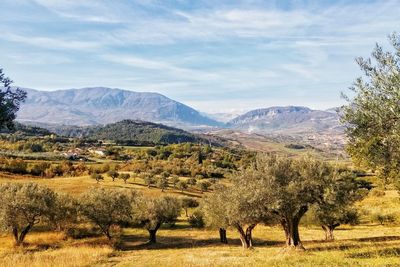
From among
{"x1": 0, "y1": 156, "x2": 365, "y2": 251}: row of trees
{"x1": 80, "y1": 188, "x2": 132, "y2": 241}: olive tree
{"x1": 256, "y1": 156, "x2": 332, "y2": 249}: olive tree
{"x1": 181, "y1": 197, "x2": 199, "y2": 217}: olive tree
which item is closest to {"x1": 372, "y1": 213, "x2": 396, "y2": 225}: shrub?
{"x1": 0, "y1": 156, "x2": 365, "y2": 251}: row of trees

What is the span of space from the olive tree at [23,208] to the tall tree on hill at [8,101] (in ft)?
158

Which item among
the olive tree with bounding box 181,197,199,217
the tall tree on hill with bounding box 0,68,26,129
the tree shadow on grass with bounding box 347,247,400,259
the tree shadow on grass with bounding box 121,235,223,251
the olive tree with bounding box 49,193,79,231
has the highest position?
the tall tree on hill with bounding box 0,68,26,129

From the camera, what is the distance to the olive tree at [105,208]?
67750mm

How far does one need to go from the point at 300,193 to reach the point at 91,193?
142 feet

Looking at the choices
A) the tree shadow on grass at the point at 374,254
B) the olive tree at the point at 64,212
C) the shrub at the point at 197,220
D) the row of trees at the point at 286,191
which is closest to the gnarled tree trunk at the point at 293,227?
the row of trees at the point at 286,191

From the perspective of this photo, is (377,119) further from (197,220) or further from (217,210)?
(197,220)

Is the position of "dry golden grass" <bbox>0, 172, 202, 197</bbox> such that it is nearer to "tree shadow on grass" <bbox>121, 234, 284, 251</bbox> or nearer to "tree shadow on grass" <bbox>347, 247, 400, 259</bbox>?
"tree shadow on grass" <bbox>121, 234, 284, 251</bbox>

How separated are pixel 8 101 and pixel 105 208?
170 feet

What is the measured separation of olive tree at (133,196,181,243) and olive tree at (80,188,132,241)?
2.28m

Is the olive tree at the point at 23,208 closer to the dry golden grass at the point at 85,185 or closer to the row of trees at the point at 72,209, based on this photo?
the row of trees at the point at 72,209

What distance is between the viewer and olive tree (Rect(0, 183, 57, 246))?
6144cm

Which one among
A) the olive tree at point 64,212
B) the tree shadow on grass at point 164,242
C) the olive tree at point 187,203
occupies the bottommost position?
the tree shadow on grass at point 164,242

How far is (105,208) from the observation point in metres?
68.2

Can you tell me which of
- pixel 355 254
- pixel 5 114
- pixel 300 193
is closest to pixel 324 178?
pixel 300 193
